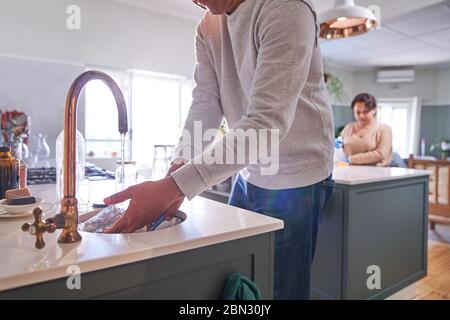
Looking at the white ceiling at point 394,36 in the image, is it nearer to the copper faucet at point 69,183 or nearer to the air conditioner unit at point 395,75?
the air conditioner unit at point 395,75

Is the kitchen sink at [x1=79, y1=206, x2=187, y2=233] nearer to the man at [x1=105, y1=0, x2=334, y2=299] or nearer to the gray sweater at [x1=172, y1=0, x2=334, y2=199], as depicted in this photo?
the man at [x1=105, y1=0, x2=334, y2=299]

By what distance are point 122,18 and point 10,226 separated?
353cm

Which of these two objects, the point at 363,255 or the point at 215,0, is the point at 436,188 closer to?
the point at 363,255

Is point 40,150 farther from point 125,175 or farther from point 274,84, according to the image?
point 274,84

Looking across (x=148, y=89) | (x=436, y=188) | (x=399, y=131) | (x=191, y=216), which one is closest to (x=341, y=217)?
(x=191, y=216)

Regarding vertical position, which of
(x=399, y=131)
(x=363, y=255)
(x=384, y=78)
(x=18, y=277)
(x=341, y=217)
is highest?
(x=384, y=78)

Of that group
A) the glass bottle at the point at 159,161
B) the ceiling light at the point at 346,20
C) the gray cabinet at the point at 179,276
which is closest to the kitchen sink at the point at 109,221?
the gray cabinet at the point at 179,276

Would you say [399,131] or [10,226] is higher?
[399,131]

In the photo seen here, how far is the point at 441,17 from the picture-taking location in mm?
3945

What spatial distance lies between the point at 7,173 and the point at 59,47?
283 centimetres

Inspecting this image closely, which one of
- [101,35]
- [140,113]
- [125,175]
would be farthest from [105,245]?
[140,113]

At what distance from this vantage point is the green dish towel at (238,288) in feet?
2.29

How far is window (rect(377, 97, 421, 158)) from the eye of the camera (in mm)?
6875

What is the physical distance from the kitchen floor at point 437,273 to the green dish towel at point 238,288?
1928mm
